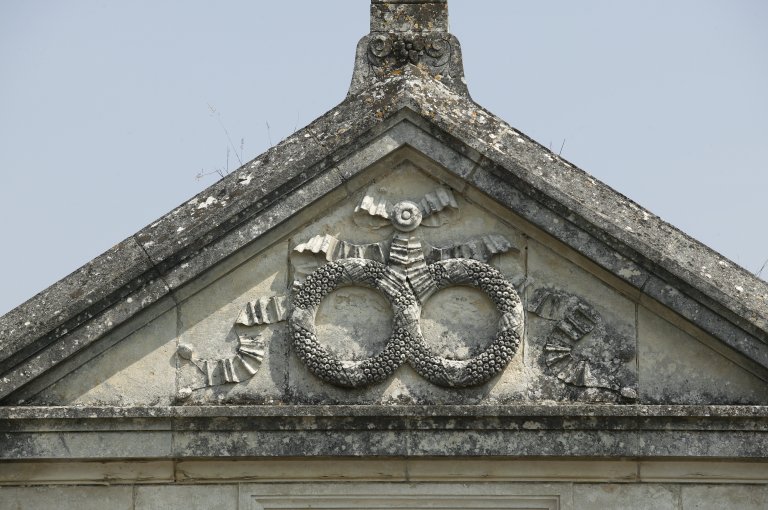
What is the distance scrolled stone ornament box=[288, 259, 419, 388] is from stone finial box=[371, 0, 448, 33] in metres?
1.58

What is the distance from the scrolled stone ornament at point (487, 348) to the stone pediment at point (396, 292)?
0.5 inches

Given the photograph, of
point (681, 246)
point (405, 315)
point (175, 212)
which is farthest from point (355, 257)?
point (681, 246)

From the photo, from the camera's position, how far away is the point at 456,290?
9.60m

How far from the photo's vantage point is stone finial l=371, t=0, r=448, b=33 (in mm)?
10125

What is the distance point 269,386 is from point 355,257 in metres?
0.91

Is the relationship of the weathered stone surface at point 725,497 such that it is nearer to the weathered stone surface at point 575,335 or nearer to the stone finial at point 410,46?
the weathered stone surface at point 575,335

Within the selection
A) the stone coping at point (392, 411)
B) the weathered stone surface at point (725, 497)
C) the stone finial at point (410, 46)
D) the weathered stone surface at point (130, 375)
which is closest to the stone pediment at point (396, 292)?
the weathered stone surface at point (130, 375)

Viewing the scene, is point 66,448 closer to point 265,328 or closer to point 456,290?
point 265,328

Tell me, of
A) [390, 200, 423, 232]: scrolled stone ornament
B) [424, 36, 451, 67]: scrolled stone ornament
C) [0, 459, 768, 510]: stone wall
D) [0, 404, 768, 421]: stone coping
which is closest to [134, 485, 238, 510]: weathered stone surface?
[0, 459, 768, 510]: stone wall

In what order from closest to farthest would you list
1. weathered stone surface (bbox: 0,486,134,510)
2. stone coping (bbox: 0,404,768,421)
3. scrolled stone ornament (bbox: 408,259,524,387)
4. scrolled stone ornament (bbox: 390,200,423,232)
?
stone coping (bbox: 0,404,768,421), scrolled stone ornament (bbox: 408,259,524,387), weathered stone surface (bbox: 0,486,134,510), scrolled stone ornament (bbox: 390,200,423,232)

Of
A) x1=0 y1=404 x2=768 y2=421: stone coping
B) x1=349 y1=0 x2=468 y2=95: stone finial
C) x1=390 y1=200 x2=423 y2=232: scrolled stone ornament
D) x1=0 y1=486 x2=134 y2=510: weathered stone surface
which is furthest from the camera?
x1=349 y1=0 x2=468 y2=95: stone finial

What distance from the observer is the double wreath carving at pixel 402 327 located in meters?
9.38

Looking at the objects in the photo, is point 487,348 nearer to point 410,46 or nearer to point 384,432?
point 384,432

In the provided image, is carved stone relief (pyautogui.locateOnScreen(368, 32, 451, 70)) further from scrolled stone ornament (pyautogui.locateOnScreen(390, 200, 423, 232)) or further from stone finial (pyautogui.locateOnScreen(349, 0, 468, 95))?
scrolled stone ornament (pyautogui.locateOnScreen(390, 200, 423, 232))
